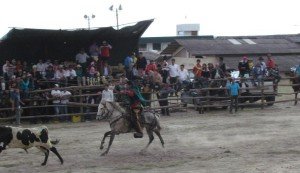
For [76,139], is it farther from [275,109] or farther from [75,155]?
[275,109]

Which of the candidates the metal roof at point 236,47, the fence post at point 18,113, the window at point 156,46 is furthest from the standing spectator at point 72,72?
the window at point 156,46

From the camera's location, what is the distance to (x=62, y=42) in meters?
23.5

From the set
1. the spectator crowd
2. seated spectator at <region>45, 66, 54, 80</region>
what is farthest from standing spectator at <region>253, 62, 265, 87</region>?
seated spectator at <region>45, 66, 54, 80</region>

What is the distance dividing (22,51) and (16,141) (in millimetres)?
11848

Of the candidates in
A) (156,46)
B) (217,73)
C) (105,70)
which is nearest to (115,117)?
(105,70)

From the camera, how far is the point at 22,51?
75.0 ft

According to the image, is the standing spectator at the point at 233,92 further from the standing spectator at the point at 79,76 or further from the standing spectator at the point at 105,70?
the standing spectator at the point at 79,76

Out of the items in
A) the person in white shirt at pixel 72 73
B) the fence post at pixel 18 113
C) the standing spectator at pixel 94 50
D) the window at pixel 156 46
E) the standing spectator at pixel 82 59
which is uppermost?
the window at pixel 156 46

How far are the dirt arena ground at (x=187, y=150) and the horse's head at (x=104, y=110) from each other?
98cm

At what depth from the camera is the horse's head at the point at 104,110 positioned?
13.3 metres

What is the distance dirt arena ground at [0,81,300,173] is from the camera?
11.6 meters

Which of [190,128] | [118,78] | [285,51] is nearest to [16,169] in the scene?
[190,128]

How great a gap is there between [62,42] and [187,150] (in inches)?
438

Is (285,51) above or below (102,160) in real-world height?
above
